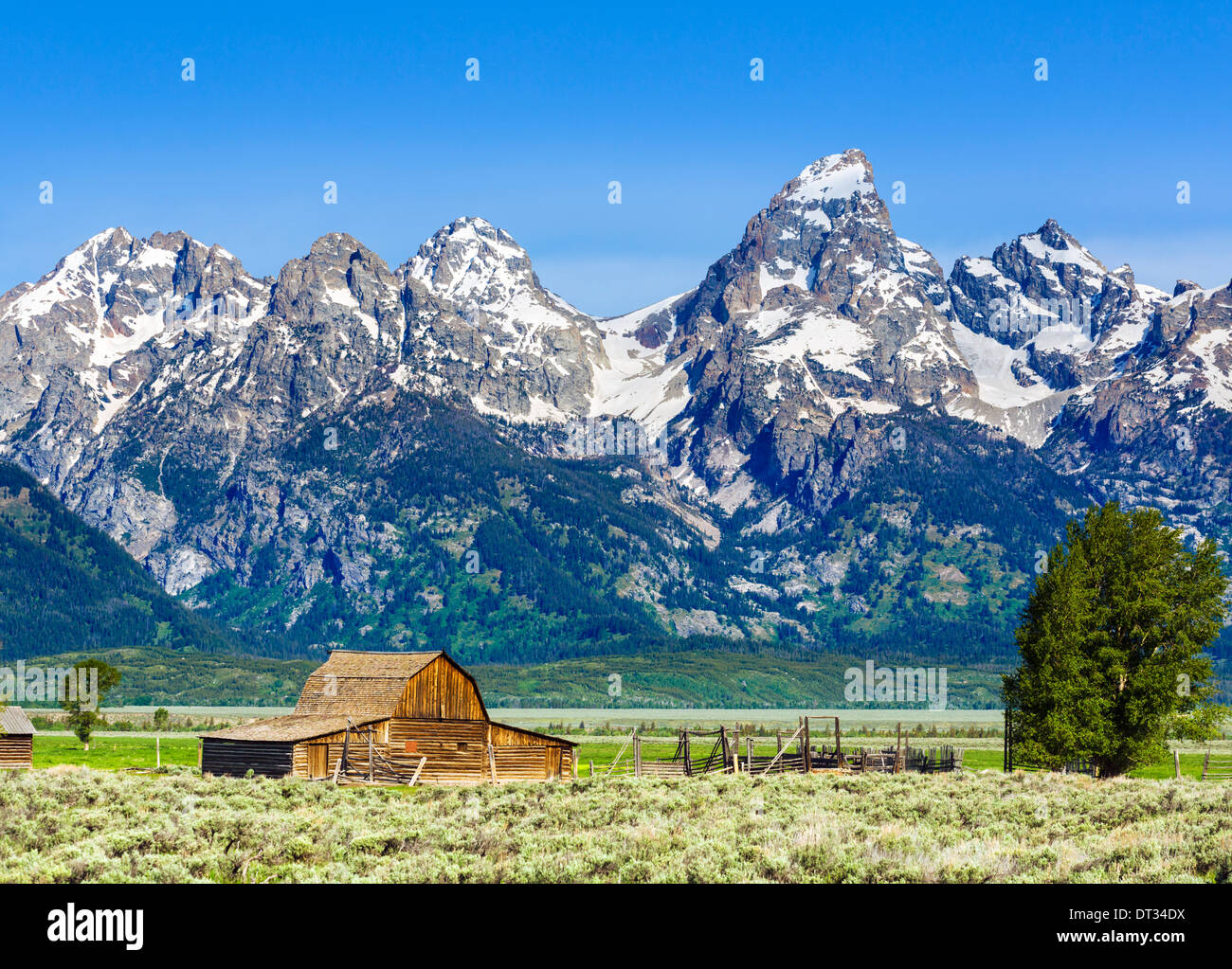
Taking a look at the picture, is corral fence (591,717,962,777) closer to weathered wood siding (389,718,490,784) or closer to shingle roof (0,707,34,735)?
weathered wood siding (389,718,490,784)

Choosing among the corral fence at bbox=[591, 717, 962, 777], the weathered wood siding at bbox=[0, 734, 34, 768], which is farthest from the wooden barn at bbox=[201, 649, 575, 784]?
the weathered wood siding at bbox=[0, 734, 34, 768]

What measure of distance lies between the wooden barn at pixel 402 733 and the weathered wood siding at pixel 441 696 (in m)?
0.05

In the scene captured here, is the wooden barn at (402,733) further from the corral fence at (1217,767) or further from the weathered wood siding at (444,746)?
the corral fence at (1217,767)

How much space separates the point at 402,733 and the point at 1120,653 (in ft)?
115

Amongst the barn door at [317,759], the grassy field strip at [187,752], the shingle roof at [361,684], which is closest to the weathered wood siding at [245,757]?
the barn door at [317,759]

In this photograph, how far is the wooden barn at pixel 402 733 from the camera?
212ft

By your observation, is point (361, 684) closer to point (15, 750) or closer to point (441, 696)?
point (441, 696)

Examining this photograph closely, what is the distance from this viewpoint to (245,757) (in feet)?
209

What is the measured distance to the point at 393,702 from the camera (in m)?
68.2

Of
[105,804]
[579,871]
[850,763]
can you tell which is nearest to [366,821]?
[105,804]

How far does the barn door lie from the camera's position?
6338cm

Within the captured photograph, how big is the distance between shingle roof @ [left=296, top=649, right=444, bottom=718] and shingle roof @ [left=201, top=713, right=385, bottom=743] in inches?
33.4
